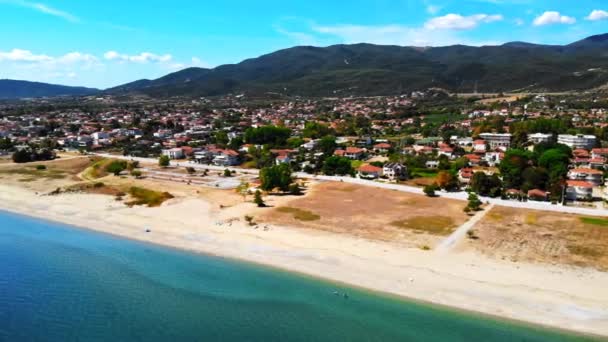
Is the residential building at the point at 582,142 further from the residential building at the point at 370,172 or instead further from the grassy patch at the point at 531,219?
the grassy patch at the point at 531,219

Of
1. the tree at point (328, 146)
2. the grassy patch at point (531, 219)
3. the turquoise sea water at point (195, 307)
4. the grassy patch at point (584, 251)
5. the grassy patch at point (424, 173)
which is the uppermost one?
the tree at point (328, 146)

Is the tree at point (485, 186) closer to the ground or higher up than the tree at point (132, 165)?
higher up

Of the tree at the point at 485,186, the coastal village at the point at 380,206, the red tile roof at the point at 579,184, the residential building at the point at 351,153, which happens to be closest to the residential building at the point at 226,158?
the coastal village at the point at 380,206

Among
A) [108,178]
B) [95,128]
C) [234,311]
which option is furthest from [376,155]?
[95,128]

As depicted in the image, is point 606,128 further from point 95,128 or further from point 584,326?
point 95,128

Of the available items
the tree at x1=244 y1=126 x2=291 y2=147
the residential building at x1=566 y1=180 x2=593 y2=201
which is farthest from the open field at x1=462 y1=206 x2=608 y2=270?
the tree at x1=244 y1=126 x2=291 y2=147

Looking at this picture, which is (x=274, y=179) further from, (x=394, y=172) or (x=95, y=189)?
(x=95, y=189)
